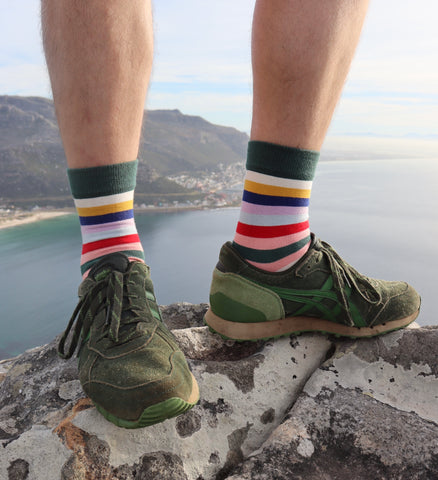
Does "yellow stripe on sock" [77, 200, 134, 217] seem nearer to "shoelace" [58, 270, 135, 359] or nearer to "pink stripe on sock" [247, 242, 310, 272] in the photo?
"shoelace" [58, 270, 135, 359]

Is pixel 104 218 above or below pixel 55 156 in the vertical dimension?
above

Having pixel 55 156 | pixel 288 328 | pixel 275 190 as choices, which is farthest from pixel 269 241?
pixel 55 156

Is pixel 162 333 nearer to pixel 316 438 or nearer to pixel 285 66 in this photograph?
pixel 316 438

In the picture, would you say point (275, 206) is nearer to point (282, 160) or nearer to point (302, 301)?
point (282, 160)

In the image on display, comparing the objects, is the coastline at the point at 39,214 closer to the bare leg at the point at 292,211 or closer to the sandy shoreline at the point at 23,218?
the sandy shoreline at the point at 23,218

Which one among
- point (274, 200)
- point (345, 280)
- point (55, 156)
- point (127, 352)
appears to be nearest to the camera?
point (127, 352)

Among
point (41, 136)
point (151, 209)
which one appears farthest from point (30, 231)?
point (41, 136)

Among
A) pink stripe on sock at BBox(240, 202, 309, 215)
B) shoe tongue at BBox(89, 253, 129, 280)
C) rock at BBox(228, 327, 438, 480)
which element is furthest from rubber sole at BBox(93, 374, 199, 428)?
pink stripe on sock at BBox(240, 202, 309, 215)

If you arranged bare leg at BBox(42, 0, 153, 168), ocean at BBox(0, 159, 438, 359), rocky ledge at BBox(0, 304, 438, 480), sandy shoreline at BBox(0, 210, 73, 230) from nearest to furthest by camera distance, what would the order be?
1. rocky ledge at BBox(0, 304, 438, 480)
2. bare leg at BBox(42, 0, 153, 168)
3. ocean at BBox(0, 159, 438, 359)
4. sandy shoreline at BBox(0, 210, 73, 230)
